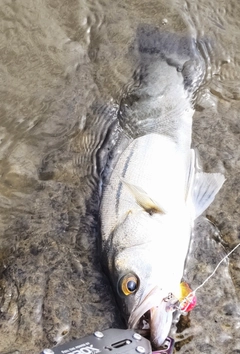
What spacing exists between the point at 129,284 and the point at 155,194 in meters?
0.74

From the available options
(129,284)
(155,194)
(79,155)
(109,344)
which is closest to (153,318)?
(129,284)

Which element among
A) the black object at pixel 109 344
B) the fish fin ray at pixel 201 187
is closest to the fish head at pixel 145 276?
the black object at pixel 109 344

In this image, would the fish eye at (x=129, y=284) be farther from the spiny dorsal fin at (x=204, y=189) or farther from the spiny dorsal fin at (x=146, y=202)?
the spiny dorsal fin at (x=204, y=189)

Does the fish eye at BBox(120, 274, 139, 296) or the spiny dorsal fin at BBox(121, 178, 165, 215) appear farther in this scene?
the spiny dorsal fin at BBox(121, 178, 165, 215)

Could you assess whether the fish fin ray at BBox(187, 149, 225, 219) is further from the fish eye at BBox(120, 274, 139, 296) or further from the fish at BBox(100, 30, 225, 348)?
the fish eye at BBox(120, 274, 139, 296)

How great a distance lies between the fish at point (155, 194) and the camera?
3.38m

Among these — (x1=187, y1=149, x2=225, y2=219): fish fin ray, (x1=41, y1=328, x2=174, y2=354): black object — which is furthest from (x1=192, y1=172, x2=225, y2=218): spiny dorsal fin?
(x1=41, y1=328, x2=174, y2=354): black object

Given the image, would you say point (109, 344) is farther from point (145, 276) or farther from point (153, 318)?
point (145, 276)

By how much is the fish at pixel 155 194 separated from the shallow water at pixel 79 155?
18 centimetres

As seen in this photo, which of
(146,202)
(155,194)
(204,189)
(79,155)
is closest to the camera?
(146,202)

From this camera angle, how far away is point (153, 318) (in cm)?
326

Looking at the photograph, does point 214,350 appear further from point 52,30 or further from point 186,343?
point 52,30

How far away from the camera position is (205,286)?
372 cm

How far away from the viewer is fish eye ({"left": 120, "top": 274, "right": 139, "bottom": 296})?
337 cm
